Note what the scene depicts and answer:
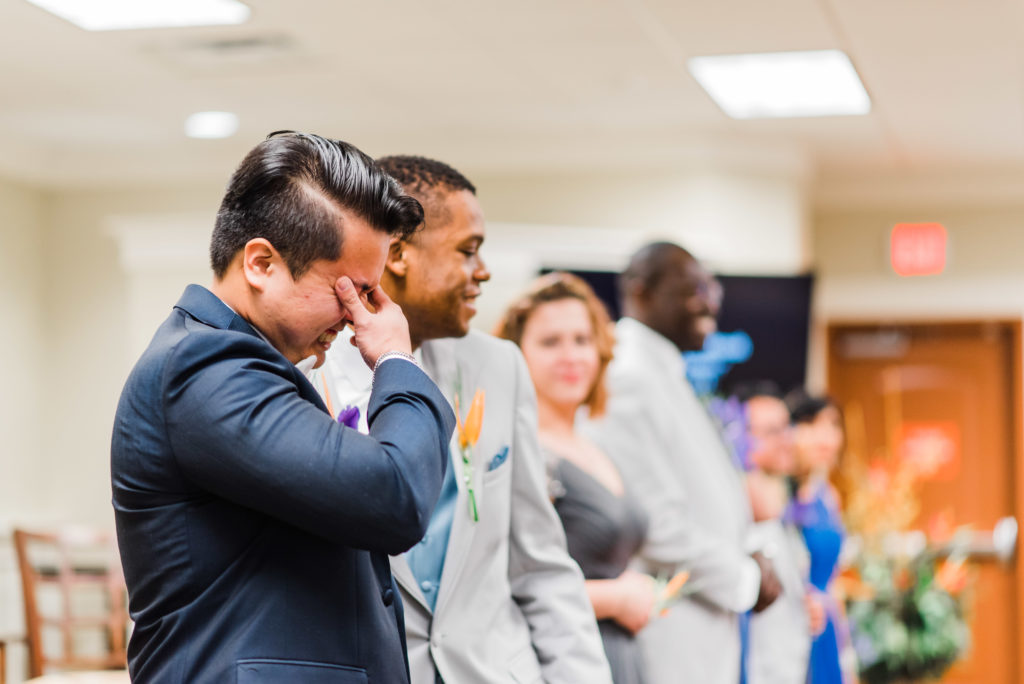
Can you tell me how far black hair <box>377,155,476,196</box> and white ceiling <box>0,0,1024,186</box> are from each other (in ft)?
8.23

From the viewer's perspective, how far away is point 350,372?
1.77m

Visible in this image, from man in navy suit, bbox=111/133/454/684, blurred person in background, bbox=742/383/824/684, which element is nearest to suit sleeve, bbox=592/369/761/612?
blurred person in background, bbox=742/383/824/684

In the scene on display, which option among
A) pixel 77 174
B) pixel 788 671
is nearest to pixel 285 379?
pixel 788 671

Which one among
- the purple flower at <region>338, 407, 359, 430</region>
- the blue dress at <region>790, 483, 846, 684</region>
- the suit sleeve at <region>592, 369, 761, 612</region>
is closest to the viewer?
the purple flower at <region>338, 407, 359, 430</region>

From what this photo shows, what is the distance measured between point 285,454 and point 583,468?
160cm

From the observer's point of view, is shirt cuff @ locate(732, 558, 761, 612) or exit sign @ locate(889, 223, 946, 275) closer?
shirt cuff @ locate(732, 558, 761, 612)

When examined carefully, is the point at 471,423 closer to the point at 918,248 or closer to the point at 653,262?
the point at 653,262

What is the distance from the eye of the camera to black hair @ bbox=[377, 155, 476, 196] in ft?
6.03

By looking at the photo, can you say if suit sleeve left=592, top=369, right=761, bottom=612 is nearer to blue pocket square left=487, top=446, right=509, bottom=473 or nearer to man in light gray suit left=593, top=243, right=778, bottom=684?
man in light gray suit left=593, top=243, right=778, bottom=684

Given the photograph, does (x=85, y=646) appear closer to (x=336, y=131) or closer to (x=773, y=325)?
(x=336, y=131)

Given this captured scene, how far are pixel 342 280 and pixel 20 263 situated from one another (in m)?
6.16

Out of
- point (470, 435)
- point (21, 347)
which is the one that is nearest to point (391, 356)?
point (470, 435)

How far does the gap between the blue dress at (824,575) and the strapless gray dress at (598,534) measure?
2263 millimetres

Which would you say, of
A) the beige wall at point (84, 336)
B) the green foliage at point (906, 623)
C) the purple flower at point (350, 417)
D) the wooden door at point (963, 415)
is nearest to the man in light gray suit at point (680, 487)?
the purple flower at point (350, 417)
